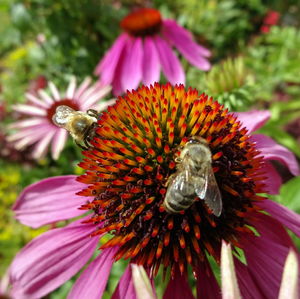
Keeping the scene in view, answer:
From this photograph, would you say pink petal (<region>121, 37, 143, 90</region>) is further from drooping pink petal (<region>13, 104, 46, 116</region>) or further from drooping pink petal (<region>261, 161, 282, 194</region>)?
drooping pink petal (<region>261, 161, 282, 194</region>)

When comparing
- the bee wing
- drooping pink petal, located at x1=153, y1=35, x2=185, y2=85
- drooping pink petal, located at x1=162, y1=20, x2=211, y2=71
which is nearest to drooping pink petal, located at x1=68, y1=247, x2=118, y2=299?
the bee wing

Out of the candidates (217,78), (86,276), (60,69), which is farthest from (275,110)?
(86,276)

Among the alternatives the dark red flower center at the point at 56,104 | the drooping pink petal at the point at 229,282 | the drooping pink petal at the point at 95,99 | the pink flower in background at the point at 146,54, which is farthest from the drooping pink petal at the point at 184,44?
the drooping pink petal at the point at 229,282

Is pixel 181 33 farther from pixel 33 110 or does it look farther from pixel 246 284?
pixel 246 284

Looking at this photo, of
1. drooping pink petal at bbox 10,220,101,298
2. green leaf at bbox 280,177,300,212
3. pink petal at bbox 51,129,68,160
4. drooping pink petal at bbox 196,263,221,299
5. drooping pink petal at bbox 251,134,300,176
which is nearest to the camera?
drooping pink petal at bbox 196,263,221,299

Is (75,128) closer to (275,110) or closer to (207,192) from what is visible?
(207,192)

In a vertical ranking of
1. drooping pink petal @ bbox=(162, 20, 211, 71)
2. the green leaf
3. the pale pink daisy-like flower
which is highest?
drooping pink petal @ bbox=(162, 20, 211, 71)
